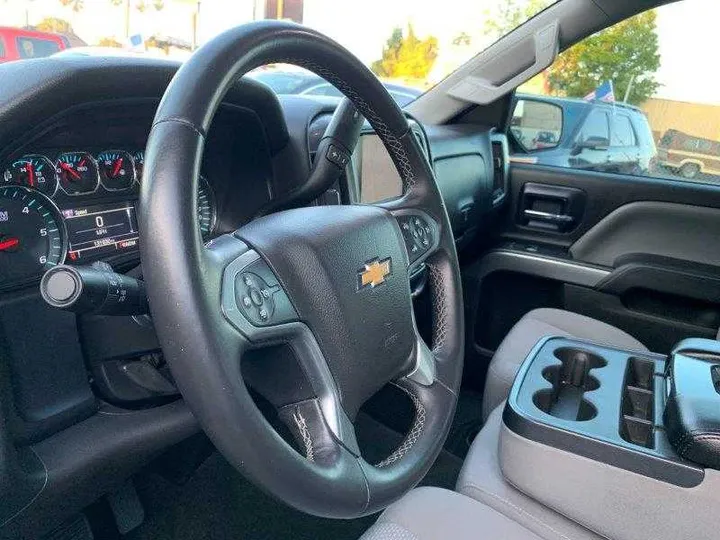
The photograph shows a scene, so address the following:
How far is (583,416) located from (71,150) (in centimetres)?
100

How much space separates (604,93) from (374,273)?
171cm

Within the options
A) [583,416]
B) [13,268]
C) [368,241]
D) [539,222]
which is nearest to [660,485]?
[583,416]

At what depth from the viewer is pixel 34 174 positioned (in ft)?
2.92

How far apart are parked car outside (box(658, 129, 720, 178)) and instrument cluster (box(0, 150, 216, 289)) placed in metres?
1.77

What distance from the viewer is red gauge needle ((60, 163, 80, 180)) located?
0.94 metres

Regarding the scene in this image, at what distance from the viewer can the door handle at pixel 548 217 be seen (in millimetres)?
2273

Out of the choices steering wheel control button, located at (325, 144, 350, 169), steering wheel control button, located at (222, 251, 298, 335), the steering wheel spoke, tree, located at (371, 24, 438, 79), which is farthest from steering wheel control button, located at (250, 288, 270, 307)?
tree, located at (371, 24, 438, 79)

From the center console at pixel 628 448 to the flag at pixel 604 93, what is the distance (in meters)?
1.28

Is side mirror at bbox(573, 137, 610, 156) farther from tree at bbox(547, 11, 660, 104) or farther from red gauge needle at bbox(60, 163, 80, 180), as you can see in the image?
red gauge needle at bbox(60, 163, 80, 180)

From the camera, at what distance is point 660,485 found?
2.94 feet

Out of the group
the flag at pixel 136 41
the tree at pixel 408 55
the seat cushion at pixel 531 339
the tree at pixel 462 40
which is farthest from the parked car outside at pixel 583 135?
the flag at pixel 136 41

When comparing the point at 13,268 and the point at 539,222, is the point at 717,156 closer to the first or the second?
the point at 539,222

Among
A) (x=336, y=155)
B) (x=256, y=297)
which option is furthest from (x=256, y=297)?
(x=336, y=155)

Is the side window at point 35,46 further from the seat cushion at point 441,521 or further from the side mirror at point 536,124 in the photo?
the side mirror at point 536,124
